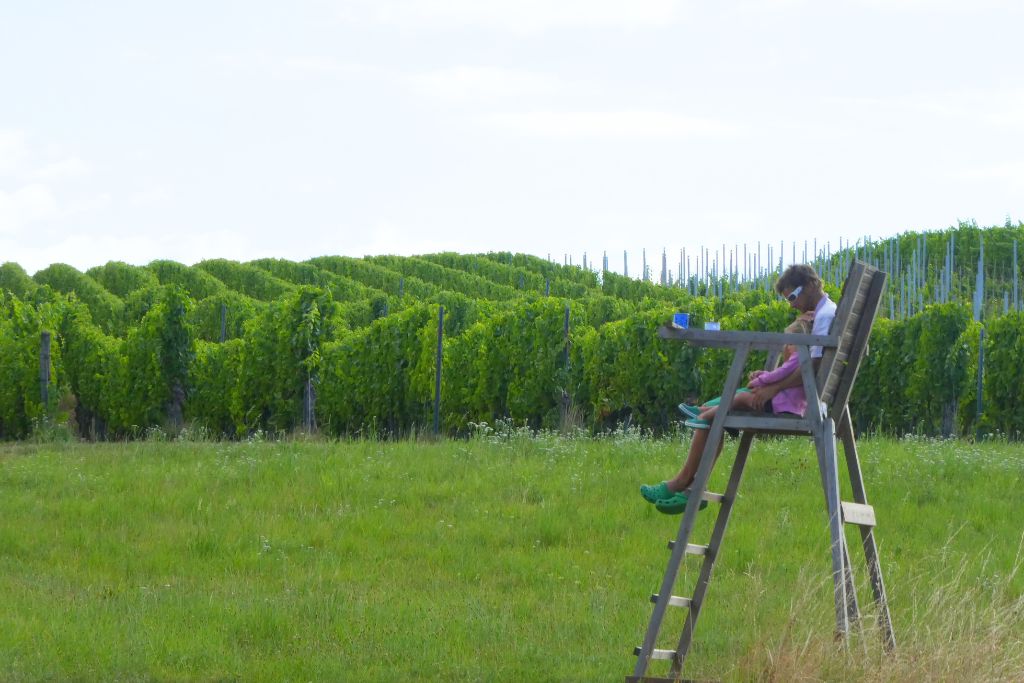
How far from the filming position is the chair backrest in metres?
5.29

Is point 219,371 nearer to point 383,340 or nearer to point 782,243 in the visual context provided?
point 383,340

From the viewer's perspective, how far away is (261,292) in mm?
45000

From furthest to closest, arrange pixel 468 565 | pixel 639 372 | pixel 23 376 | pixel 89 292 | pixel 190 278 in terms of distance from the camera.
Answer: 1. pixel 190 278
2. pixel 89 292
3. pixel 23 376
4. pixel 639 372
5. pixel 468 565

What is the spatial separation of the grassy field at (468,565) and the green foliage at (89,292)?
2412 cm

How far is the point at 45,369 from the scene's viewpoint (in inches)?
950

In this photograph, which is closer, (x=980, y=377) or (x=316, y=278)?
(x=980, y=377)

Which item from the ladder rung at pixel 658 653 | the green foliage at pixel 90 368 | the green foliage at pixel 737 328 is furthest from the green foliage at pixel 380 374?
the ladder rung at pixel 658 653

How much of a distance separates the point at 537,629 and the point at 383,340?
15831 mm

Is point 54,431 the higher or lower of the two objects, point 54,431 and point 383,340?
the lower

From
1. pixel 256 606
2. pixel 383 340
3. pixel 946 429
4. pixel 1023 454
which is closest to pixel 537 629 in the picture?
pixel 256 606

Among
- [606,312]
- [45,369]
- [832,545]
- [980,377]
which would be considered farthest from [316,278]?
[832,545]

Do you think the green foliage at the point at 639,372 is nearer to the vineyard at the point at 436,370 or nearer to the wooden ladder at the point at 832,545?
the vineyard at the point at 436,370

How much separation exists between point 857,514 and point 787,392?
725mm

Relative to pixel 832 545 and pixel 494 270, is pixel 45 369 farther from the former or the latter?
pixel 494 270
